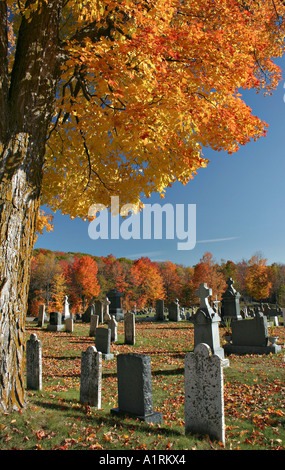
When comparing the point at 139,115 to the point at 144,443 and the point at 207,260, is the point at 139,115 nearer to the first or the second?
the point at 144,443

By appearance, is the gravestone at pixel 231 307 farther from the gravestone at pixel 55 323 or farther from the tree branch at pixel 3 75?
the tree branch at pixel 3 75

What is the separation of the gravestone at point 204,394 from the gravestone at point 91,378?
2038 mm

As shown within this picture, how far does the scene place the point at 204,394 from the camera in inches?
177

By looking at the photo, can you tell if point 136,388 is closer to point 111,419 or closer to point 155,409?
point 111,419

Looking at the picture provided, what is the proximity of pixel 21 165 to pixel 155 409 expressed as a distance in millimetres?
5348

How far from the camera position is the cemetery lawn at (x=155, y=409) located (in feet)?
13.1

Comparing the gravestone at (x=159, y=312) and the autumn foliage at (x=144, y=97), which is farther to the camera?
the gravestone at (x=159, y=312)

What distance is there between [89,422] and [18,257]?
2.74 meters

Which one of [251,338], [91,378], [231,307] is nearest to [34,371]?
[91,378]

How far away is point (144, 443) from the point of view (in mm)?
4004

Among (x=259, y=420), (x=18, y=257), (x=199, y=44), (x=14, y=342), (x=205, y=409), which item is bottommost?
(x=259, y=420)

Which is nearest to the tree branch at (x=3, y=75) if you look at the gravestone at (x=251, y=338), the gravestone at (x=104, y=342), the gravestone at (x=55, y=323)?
the gravestone at (x=104, y=342)

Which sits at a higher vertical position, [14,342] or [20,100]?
[20,100]
